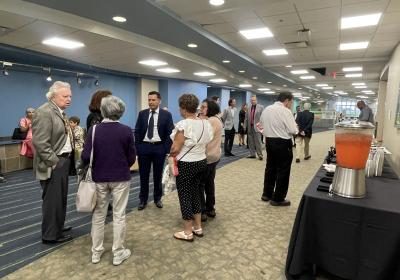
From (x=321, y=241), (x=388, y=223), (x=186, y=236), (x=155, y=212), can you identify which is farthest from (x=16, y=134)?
(x=388, y=223)

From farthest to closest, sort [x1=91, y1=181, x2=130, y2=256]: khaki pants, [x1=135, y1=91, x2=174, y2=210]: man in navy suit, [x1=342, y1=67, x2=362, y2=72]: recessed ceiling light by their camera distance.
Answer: [x1=342, y1=67, x2=362, y2=72]: recessed ceiling light < [x1=135, y1=91, x2=174, y2=210]: man in navy suit < [x1=91, y1=181, x2=130, y2=256]: khaki pants

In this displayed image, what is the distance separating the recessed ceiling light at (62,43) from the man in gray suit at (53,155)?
3.33 m

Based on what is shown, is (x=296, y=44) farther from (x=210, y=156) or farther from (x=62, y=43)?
(x=62, y=43)

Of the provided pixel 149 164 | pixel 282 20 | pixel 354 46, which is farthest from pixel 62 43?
pixel 354 46

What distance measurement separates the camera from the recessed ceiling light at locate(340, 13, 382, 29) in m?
4.49

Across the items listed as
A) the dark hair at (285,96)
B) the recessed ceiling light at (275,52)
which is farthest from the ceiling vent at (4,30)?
the recessed ceiling light at (275,52)

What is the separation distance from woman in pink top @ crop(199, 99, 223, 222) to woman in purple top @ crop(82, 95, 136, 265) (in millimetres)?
937

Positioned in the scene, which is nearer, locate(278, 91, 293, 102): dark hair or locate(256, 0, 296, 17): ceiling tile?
locate(278, 91, 293, 102): dark hair

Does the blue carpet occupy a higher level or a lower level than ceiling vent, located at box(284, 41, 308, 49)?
lower

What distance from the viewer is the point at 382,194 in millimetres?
1998

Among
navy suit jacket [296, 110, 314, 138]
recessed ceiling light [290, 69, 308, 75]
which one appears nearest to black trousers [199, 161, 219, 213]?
navy suit jacket [296, 110, 314, 138]

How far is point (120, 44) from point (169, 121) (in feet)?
9.50

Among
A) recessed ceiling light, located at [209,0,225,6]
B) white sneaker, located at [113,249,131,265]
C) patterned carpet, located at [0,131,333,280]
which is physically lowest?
patterned carpet, located at [0,131,333,280]

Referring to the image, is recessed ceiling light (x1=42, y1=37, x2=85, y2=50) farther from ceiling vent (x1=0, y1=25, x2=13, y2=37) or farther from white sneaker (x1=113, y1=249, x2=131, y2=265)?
white sneaker (x1=113, y1=249, x2=131, y2=265)
